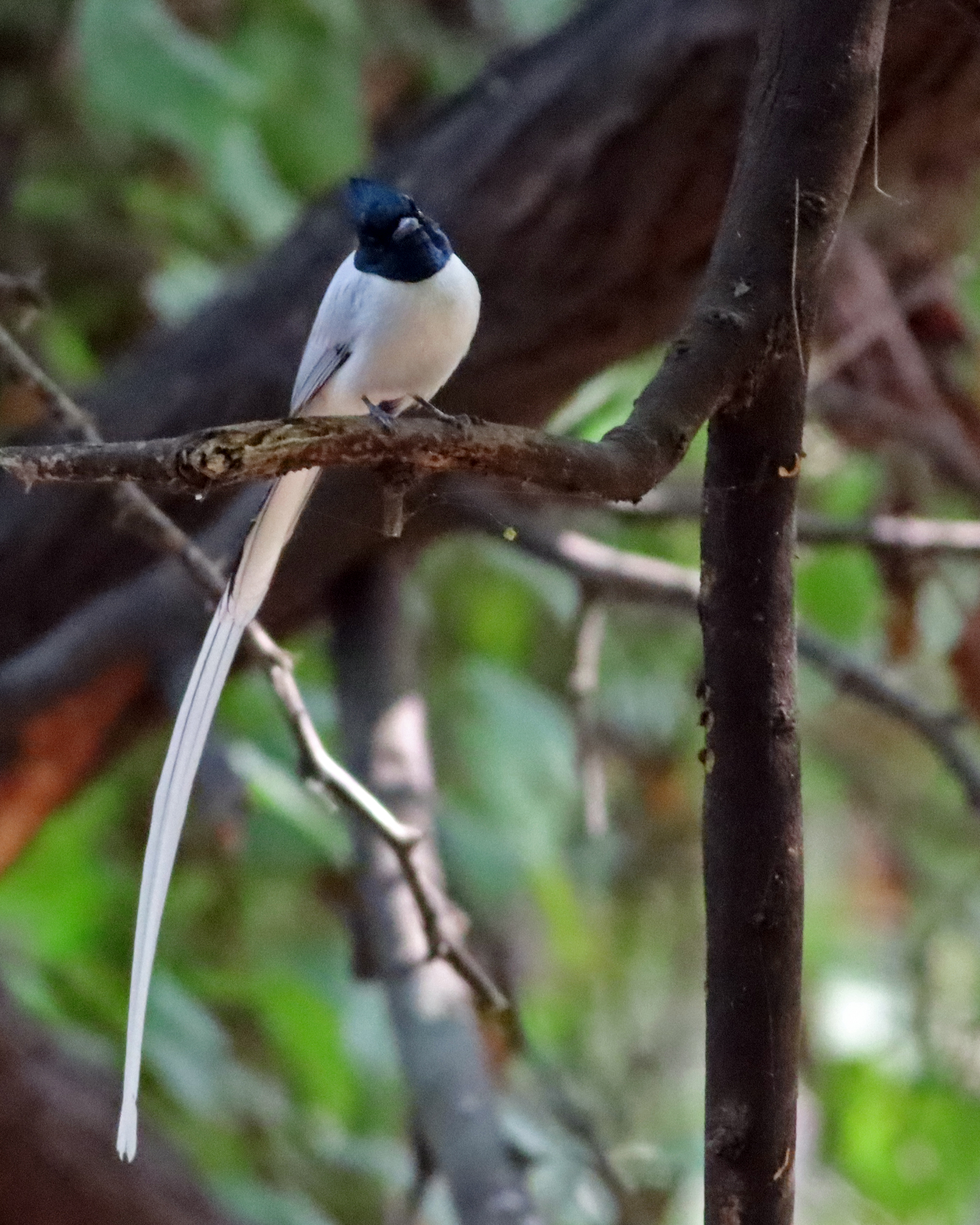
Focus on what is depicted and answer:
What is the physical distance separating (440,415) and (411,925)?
898 millimetres

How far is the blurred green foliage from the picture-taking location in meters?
1.72

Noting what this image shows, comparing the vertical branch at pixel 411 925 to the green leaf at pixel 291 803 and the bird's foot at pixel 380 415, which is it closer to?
the green leaf at pixel 291 803

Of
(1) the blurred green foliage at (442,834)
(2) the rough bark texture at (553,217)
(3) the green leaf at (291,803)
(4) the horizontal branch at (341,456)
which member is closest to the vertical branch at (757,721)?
(4) the horizontal branch at (341,456)

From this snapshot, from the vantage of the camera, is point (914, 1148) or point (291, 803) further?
point (914, 1148)

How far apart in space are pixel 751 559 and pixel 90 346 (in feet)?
5.83

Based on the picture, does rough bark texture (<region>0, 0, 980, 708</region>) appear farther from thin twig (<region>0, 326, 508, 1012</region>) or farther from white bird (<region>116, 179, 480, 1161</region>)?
white bird (<region>116, 179, 480, 1161</region>)

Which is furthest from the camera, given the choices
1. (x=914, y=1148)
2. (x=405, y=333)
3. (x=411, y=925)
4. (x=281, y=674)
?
(x=914, y=1148)

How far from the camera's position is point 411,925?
1.52 m

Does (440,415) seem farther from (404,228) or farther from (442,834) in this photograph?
(442,834)

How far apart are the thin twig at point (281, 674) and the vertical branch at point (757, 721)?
1.06 feet

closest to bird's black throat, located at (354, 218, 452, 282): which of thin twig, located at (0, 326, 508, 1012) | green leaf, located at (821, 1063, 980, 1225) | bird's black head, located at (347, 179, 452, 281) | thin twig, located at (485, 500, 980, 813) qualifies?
bird's black head, located at (347, 179, 452, 281)

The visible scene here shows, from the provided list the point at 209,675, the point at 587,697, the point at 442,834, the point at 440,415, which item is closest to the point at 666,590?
the point at 587,697

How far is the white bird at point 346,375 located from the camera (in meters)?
0.75

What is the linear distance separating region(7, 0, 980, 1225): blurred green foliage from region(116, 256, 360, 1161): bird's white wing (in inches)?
23.5
